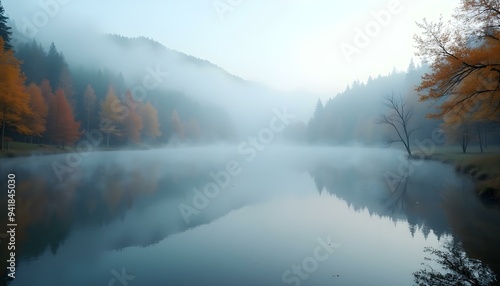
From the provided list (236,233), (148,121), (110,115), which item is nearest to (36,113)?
(110,115)

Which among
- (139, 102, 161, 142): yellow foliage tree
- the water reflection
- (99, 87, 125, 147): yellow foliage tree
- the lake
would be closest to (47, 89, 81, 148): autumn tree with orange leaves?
(99, 87, 125, 147): yellow foliage tree

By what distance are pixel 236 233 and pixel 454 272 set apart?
6865 millimetres

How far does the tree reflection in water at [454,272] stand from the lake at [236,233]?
321mm

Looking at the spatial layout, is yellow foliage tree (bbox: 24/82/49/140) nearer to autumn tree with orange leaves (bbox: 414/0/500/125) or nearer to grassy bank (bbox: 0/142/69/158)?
grassy bank (bbox: 0/142/69/158)

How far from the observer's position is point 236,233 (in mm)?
11094

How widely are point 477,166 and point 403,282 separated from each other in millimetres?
23225

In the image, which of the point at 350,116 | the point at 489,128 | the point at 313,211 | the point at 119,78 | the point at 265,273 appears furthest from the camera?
the point at 350,116

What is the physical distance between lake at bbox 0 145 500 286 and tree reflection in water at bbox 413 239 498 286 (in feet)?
1.05

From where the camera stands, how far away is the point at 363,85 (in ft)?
422

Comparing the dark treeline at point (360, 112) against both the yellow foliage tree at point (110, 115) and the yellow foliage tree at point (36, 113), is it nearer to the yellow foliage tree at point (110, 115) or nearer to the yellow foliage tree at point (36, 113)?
the yellow foliage tree at point (110, 115)

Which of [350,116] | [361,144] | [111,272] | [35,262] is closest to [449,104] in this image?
[111,272]

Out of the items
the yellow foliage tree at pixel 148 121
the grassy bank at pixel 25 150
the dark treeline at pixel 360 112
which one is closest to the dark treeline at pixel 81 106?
the yellow foliage tree at pixel 148 121

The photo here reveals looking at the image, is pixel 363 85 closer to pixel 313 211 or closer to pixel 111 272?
pixel 313 211

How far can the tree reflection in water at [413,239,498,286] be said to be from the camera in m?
6.97
